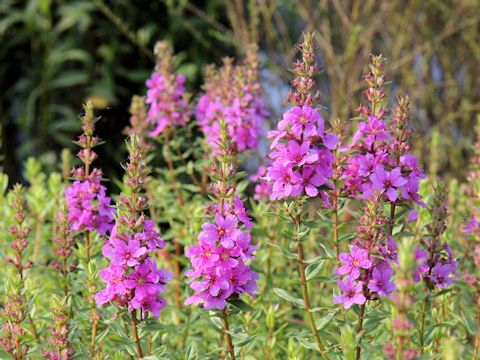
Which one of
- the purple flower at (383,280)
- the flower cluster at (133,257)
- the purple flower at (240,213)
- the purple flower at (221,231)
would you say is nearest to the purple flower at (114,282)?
the flower cluster at (133,257)

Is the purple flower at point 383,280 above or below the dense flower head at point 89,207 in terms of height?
below

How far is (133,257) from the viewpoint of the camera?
2199 mm

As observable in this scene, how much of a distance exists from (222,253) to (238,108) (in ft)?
4.63

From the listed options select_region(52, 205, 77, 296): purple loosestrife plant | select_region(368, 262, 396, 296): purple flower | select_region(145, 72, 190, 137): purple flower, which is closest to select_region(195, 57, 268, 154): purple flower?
select_region(145, 72, 190, 137): purple flower

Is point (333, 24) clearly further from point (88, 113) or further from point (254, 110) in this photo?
point (88, 113)

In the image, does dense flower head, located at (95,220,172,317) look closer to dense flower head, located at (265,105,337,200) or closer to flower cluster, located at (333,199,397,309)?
dense flower head, located at (265,105,337,200)

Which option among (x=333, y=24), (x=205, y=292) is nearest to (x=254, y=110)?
(x=205, y=292)

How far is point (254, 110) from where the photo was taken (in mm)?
3600

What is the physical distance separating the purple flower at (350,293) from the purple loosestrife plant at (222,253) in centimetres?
29

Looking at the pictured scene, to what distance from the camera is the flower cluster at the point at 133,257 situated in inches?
87.0

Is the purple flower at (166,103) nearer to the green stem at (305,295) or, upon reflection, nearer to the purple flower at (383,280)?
the green stem at (305,295)

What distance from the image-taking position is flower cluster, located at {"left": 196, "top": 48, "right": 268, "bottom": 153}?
3.54 metres

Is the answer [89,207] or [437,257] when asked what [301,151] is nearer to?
[437,257]

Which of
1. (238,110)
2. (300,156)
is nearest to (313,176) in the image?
(300,156)
